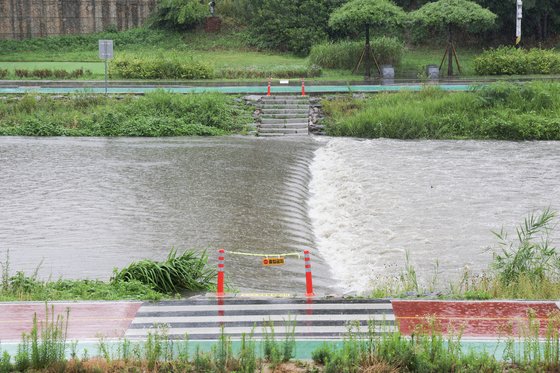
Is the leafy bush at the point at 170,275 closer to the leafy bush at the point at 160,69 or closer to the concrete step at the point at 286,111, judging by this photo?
the concrete step at the point at 286,111

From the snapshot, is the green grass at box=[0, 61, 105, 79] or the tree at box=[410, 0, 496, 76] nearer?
the tree at box=[410, 0, 496, 76]

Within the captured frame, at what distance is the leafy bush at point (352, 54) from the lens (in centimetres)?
4203

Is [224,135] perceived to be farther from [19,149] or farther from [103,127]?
[19,149]

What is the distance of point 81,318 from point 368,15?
30.0m

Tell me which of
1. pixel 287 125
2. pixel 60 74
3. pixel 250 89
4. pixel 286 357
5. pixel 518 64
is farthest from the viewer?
pixel 518 64

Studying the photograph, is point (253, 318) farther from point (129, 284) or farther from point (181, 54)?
point (181, 54)

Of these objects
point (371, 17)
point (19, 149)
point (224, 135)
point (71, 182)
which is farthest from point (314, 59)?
point (71, 182)

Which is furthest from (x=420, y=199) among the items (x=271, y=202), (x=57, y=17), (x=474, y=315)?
(x=57, y=17)

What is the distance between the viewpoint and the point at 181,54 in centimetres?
4600

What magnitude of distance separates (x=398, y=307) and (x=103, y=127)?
22.0 m

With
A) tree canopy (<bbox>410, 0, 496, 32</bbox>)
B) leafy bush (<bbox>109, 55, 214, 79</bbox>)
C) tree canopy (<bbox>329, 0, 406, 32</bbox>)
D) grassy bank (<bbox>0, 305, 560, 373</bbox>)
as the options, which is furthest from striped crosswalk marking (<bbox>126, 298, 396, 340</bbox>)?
tree canopy (<bbox>410, 0, 496, 32</bbox>)

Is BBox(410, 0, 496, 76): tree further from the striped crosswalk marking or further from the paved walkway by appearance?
the striped crosswalk marking

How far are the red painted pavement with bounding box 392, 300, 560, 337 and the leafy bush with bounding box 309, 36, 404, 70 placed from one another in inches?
1201

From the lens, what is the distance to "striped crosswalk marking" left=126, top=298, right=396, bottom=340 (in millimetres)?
11211
